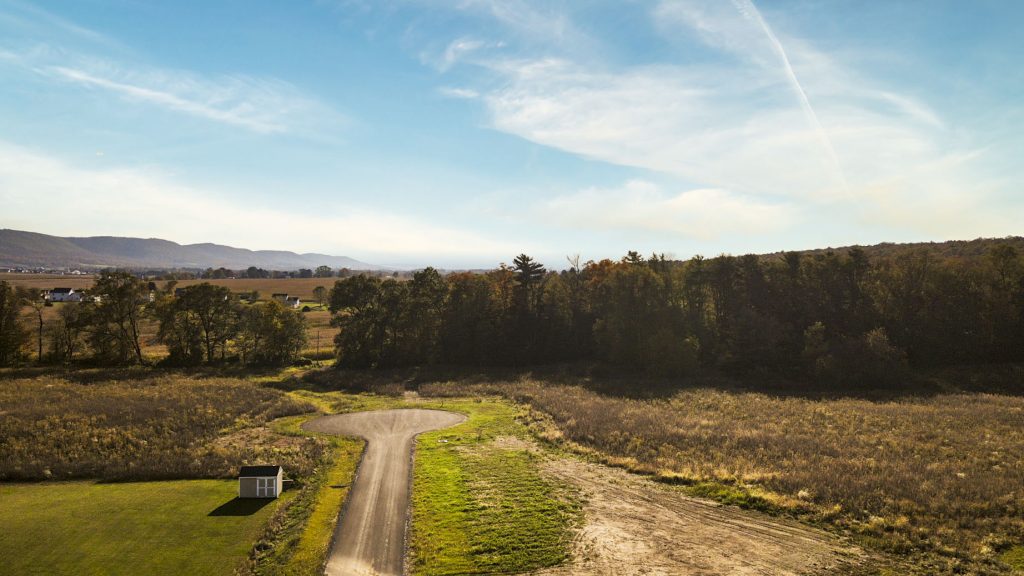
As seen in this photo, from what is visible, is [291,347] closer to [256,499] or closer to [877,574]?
[256,499]

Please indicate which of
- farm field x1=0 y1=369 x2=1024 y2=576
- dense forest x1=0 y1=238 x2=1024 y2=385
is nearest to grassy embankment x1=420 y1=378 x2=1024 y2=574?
farm field x1=0 y1=369 x2=1024 y2=576

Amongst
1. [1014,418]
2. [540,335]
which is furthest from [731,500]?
[540,335]

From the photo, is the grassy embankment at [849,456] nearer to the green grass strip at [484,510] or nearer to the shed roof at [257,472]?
the green grass strip at [484,510]

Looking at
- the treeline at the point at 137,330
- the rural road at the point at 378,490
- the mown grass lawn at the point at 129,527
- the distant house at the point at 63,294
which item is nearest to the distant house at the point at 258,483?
the mown grass lawn at the point at 129,527

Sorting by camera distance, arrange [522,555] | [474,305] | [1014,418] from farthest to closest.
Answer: [474,305]
[1014,418]
[522,555]

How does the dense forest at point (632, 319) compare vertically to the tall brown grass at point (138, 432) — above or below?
above

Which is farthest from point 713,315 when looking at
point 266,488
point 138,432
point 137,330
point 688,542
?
point 137,330
